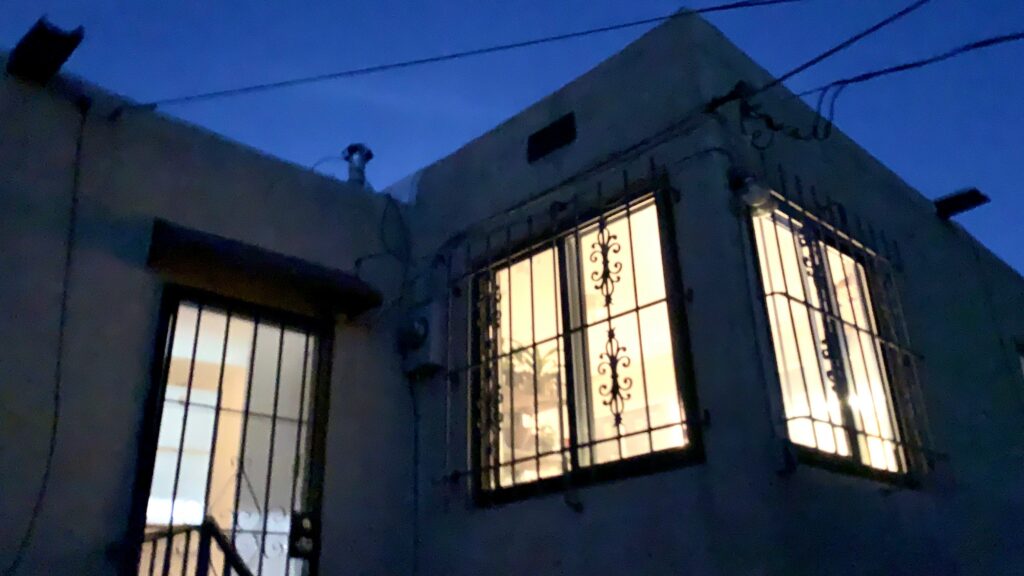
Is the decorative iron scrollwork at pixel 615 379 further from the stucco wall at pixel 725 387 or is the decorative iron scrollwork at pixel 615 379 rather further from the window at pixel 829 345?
the window at pixel 829 345

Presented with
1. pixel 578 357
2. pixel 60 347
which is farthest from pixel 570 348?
pixel 60 347

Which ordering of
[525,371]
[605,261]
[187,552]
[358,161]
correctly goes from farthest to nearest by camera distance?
[358,161], [525,371], [605,261], [187,552]

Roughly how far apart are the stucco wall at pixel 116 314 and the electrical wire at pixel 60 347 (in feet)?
0.06

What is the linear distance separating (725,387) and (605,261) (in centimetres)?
85

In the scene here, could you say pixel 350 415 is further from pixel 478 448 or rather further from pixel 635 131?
pixel 635 131

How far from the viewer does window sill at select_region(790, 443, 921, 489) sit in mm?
2559

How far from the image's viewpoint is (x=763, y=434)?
2502 millimetres

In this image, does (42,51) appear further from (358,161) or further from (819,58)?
(819,58)

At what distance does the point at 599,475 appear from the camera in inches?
117

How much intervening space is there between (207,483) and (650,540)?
1.94 meters

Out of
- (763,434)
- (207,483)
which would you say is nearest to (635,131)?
(763,434)

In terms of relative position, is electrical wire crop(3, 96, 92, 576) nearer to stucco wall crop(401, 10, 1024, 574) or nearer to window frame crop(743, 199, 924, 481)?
stucco wall crop(401, 10, 1024, 574)

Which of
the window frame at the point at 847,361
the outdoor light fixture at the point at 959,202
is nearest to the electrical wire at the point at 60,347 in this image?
the window frame at the point at 847,361

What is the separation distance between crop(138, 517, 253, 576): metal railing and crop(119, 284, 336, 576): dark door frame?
3.7 inches
